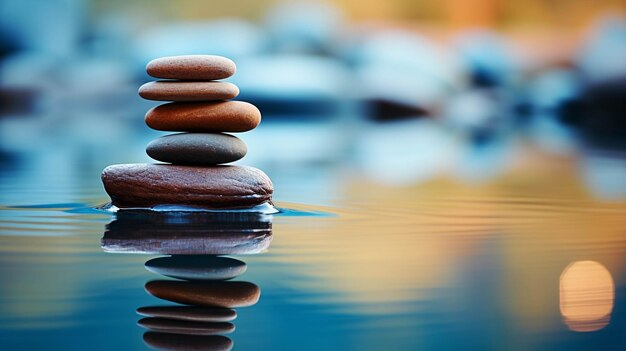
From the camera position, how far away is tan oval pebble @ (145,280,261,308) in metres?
2.40

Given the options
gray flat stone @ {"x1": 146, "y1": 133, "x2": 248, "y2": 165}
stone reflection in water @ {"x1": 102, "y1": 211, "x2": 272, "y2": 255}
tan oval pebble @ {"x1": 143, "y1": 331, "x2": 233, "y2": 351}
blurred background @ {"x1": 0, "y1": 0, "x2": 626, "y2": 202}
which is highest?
blurred background @ {"x1": 0, "y1": 0, "x2": 626, "y2": 202}

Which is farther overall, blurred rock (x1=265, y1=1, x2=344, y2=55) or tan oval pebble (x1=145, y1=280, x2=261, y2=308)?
blurred rock (x1=265, y1=1, x2=344, y2=55)

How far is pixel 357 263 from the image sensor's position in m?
3.09

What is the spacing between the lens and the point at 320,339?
209 cm

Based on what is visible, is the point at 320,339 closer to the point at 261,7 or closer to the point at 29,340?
the point at 29,340

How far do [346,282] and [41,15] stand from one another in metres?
18.7

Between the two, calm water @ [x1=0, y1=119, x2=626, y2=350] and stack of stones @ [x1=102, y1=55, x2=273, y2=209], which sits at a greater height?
stack of stones @ [x1=102, y1=55, x2=273, y2=209]

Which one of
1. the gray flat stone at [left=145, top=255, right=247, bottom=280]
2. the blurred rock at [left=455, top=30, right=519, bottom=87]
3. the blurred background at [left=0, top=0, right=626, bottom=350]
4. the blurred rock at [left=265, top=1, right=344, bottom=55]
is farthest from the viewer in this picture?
the blurred rock at [left=455, top=30, right=519, bottom=87]

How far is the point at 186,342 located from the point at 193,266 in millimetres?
872

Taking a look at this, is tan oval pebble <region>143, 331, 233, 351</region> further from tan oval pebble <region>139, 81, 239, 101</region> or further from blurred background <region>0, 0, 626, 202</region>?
Result: blurred background <region>0, 0, 626, 202</region>

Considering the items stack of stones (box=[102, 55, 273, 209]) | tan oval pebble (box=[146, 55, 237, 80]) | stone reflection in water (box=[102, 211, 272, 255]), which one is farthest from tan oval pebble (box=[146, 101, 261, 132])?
stone reflection in water (box=[102, 211, 272, 255])

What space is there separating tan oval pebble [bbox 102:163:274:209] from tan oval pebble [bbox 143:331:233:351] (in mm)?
2204

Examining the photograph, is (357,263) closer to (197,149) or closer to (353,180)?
(197,149)

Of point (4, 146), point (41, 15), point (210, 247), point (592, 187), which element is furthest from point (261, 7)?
point (210, 247)
